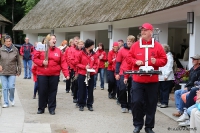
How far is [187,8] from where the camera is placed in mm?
10805

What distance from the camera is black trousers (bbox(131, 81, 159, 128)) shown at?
6.76 metres

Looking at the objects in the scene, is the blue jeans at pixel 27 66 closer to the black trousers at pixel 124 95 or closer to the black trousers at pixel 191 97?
the black trousers at pixel 124 95

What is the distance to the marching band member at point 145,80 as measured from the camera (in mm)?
6633

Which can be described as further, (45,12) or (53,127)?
(45,12)

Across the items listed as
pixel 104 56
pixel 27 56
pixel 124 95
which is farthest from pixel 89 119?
pixel 27 56

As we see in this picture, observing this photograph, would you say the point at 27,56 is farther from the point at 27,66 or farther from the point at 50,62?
the point at 50,62

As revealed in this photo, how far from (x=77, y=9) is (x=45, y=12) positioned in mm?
6136

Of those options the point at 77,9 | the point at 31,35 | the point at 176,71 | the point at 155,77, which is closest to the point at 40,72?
the point at 155,77

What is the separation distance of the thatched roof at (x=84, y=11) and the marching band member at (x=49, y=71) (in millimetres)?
3179

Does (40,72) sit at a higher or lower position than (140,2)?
lower

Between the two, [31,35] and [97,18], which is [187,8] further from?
[31,35]

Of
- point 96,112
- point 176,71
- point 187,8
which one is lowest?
point 96,112

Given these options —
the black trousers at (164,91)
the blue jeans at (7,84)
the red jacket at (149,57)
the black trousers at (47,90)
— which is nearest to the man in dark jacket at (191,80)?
the black trousers at (164,91)

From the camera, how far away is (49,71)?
28.5ft
